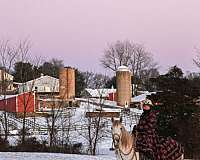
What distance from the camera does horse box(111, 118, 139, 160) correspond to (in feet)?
28.5

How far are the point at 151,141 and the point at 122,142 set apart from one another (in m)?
0.89

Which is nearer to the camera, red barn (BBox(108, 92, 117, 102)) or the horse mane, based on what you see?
the horse mane

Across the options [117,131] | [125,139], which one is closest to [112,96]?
[125,139]

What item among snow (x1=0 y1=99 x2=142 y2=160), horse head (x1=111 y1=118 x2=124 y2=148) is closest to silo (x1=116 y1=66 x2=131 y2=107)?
snow (x1=0 y1=99 x2=142 y2=160)

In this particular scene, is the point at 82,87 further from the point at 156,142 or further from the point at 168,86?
the point at 156,142

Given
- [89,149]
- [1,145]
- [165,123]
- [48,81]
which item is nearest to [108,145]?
[89,149]

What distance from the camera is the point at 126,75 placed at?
83.7 metres

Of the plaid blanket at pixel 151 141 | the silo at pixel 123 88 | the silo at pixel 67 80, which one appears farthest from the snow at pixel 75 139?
the plaid blanket at pixel 151 141

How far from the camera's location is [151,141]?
9352 millimetres

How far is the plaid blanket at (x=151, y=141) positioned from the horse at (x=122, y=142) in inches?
13.4

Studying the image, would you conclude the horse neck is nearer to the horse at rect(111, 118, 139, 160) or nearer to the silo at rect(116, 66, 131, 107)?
the horse at rect(111, 118, 139, 160)

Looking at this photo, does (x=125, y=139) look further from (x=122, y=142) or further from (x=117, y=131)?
(x=117, y=131)

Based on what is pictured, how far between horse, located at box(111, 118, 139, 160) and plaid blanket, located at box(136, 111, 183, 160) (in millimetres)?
340

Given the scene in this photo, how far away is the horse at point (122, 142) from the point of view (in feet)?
28.5
